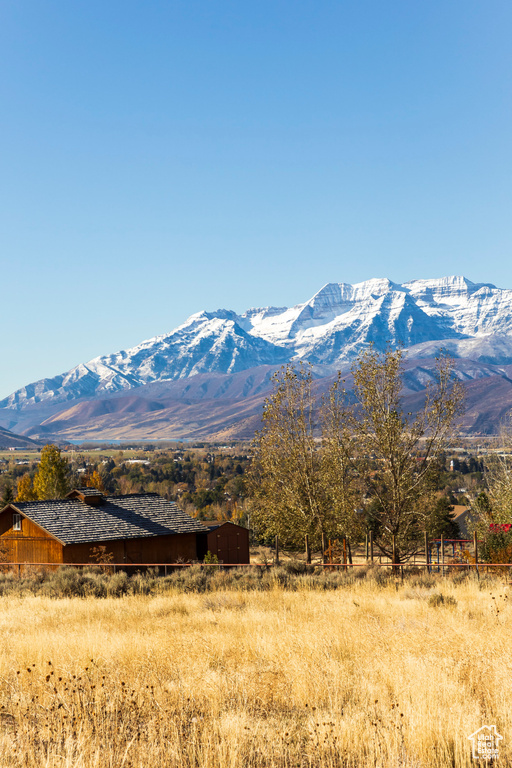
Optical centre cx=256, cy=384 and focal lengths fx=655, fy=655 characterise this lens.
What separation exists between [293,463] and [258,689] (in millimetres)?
26097

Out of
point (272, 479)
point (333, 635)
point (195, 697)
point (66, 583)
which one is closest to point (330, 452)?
point (272, 479)

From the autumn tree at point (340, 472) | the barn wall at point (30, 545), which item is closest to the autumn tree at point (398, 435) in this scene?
the autumn tree at point (340, 472)

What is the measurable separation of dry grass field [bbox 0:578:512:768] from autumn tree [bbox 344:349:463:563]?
1198 cm

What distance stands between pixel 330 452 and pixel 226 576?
583 inches

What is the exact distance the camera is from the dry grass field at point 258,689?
6.47 meters

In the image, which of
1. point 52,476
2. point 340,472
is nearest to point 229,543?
point 52,476

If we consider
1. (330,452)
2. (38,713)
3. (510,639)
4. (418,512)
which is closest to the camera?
(38,713)

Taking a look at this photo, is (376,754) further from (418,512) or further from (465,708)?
(418,512)

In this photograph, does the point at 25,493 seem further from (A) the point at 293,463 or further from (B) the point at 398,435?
(B) the point at 398,435

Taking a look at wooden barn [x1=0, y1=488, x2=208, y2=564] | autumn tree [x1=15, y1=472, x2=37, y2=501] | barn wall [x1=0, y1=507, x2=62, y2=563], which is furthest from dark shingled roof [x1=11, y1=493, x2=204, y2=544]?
autumn tree [x1=15, y1=472, x2=37, y2=501]

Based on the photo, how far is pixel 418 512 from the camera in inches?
1022

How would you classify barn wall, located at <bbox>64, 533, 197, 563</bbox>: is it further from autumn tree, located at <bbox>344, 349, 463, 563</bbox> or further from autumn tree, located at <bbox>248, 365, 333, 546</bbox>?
autumn tree, located at <bbox>344, 349, 463, 563</bbox>

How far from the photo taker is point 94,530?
44.4 m

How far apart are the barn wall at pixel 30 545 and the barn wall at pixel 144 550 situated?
4.17 ft
